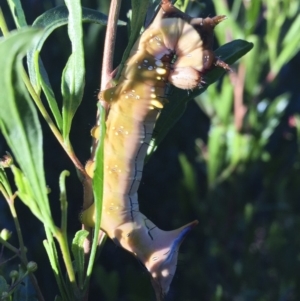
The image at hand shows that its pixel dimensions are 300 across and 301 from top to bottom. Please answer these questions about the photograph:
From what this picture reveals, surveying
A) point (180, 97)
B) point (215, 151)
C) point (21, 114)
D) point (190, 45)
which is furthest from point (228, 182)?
point (21, 114)

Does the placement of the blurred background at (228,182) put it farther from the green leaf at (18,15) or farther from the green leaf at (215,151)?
the green leaf at (18,15)

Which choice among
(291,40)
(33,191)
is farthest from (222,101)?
(33,191)

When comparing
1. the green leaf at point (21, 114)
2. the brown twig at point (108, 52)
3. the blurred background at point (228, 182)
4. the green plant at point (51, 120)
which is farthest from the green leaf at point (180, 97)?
the blurred background at point (228, 182)

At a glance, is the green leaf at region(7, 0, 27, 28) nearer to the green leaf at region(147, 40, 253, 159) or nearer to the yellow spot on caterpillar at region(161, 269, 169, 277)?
the green leaf at region(147, 40, 253, 159)

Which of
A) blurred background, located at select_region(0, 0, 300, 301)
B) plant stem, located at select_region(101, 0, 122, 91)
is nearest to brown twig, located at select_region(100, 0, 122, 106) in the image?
plant stem, located at select_region(101, 0, 122, 91)

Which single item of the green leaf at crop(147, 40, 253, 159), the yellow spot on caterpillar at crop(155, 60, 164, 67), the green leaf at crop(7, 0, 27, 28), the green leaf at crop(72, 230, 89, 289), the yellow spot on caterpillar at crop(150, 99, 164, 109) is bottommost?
the green leaf at crop(72, 230, 89, 289)

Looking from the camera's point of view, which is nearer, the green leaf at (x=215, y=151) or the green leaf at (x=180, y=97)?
the green leaf at (x=180, y=97)

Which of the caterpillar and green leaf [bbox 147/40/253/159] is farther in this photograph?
green leaf [bbox 147/40/253/159]
